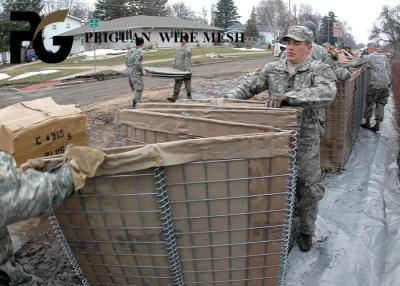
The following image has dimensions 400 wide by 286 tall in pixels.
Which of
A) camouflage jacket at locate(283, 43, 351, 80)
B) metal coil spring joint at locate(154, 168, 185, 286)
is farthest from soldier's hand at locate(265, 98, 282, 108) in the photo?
camouflage jacket at locate(283, 43, 351, 80)

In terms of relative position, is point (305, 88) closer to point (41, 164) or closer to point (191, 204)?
point (191, 204)

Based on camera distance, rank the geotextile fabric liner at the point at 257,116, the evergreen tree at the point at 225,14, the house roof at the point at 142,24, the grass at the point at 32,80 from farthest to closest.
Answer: the evergreen tree at the point at 225,14 < the house roof at the point at 142,24 < the grass at the point at 32,80 < the geotextile fabric liner at the point at 257,116

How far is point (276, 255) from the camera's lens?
2408 mm

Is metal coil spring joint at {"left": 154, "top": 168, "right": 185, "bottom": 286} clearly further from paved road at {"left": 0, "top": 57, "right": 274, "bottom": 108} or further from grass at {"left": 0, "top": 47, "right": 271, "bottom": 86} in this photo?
grass at {"left": 0, "top": 47, "right": 271, "bottom": 86}

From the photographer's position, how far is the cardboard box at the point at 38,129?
3615mm

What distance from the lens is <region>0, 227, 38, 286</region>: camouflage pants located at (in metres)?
1.95

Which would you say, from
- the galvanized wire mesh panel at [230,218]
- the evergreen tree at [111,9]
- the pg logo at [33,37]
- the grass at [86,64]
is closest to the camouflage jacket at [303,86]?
the galvanized wire mesh panel at [230,218]

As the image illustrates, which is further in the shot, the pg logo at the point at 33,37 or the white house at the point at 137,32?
the white house at the point at 137,32

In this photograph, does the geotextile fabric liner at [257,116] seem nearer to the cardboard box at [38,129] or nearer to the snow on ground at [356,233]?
the snow on ground at [356,233]

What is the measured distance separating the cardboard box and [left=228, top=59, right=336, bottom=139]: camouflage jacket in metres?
1.56

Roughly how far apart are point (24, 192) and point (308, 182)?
87.0 inches

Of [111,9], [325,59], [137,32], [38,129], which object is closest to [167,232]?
[38,129]

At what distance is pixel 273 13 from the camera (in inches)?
3199

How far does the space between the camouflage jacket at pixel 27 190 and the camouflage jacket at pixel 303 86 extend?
1.61 m
